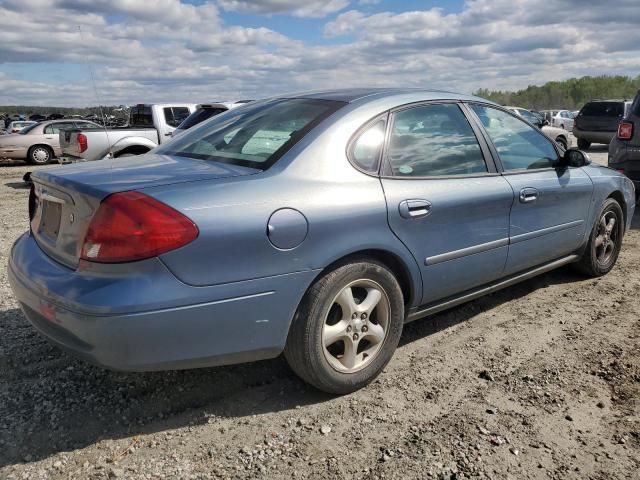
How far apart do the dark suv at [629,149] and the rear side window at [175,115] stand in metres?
9.12

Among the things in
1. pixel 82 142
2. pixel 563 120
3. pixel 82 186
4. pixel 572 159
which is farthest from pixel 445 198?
pixel 563 120

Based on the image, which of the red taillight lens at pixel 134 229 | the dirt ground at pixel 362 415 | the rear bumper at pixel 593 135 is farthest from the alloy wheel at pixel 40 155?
the rear bumper at pixel 593 135

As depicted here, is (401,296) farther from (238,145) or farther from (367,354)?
(238,145)

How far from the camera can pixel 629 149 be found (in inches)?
289

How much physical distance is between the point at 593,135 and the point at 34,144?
18.0m

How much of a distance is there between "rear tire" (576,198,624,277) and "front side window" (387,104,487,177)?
1.69m

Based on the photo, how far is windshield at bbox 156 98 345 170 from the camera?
2.91 metres

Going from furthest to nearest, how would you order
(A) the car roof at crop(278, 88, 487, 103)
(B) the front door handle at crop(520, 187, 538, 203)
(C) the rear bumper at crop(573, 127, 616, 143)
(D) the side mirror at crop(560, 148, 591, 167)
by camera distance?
1. (C) the rear bumper at crop(573, 127, 616, 143)
2. (D) the side mirror at crop(560, 148, 591, 167)
3. (B) the front door handle at crop(520, 187, 538, 203)
4. (A) the car roof at crop(278, 88, 487, 103)

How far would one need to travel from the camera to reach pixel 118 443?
259cm

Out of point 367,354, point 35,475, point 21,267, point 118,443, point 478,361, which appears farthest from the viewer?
point 478,361

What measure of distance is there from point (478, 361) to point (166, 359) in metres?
1.88

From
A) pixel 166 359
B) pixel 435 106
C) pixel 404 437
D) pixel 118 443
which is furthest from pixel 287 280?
pixel 435 106

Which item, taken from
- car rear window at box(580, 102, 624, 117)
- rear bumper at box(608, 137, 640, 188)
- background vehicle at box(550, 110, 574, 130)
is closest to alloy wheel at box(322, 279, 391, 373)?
rear bumper at box(608, 137, 640, 188)

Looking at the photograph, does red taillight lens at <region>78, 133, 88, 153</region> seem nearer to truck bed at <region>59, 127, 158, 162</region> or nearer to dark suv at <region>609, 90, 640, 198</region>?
truck bed at <region>59, 127, 158, 162</region>
